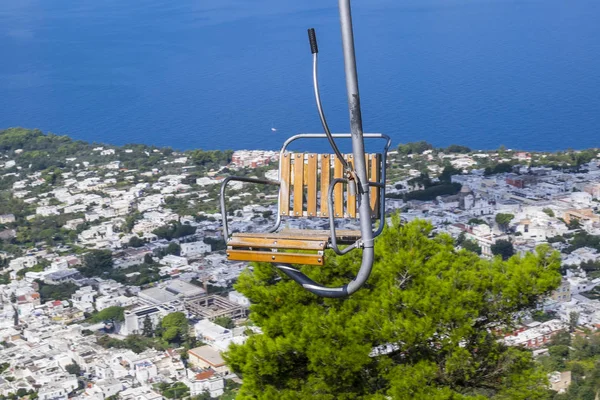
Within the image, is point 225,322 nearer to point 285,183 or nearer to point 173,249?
point 173,249

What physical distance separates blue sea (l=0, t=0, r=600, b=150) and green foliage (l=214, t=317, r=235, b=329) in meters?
13.2

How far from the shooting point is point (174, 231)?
24.7 metres

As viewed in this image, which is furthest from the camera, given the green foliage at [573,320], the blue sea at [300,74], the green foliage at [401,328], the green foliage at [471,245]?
the blue sea at [300,74]

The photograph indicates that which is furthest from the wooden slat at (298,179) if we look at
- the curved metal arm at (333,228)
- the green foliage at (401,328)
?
the green foliage at (401,328)

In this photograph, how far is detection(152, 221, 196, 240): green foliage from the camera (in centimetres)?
2442

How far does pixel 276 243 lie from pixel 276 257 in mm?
40

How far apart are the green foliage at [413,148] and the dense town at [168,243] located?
57 mm

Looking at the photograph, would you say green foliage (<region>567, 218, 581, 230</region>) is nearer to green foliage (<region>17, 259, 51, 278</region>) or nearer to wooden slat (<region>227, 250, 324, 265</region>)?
green foliage (<region>17, 259, 51, 278</region>)

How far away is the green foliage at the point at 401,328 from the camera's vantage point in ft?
10.7

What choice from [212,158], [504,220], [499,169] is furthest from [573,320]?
[212,158]

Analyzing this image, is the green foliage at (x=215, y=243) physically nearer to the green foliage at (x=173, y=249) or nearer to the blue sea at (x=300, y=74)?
the green foliage at (x=173, y=249)

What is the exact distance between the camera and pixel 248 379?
3461 millimetres

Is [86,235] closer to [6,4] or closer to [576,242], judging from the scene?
[576,242]

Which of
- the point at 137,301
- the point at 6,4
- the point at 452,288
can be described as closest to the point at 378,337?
the point at 452,288
